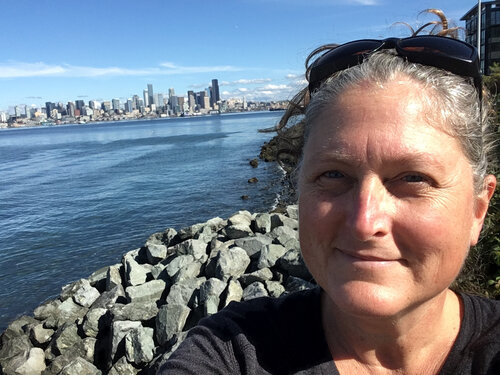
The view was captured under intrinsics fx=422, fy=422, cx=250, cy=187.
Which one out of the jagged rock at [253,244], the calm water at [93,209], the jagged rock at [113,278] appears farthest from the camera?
the calm water at [93,209]

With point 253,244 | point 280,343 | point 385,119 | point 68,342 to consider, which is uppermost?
point 385,119

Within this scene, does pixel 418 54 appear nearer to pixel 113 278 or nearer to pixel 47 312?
pixel 113 278

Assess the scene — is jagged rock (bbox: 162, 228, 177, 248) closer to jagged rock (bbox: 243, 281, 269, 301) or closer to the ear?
jagged rock (bbox: 243, 281, 269, 301)

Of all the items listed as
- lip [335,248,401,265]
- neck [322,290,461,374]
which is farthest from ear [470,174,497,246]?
lip [335,248,401,265]

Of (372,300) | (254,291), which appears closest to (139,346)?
(254,291)

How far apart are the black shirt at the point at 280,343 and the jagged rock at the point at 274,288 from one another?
4568 millimetres

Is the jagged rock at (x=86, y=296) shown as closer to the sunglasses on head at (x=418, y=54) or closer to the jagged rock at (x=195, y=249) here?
the jagged rock at (x=195, y=249)

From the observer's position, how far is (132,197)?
24.0m

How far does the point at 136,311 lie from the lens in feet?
22.5

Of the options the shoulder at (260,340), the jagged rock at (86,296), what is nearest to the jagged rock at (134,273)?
the jagged rock at (86,296)

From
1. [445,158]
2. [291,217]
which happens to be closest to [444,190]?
[445,158]

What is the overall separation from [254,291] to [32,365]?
376 cm

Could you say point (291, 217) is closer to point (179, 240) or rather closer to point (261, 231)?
point (261, 231)

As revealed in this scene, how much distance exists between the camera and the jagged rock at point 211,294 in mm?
6164
